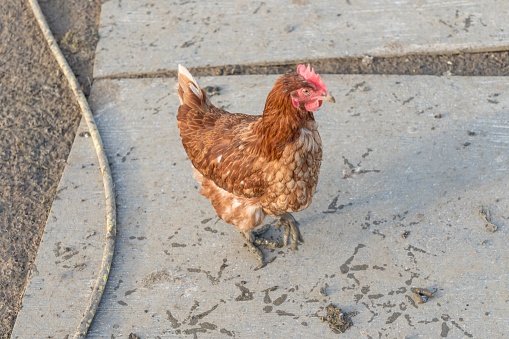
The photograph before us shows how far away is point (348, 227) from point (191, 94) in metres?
1.34

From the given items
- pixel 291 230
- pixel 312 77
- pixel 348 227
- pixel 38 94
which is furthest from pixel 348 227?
pixel 38 94

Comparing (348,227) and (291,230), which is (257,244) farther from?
(348,227)

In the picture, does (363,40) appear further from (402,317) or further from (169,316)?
(169,316)

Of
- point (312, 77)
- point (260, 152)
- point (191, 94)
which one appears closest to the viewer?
point (312, 77)

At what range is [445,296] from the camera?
11.8ft

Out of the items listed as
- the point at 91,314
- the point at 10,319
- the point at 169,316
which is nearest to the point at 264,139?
the point at 169,316

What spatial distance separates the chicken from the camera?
3096mm

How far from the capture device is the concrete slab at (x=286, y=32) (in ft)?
16.3

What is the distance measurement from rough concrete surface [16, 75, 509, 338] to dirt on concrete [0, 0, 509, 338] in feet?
0.67

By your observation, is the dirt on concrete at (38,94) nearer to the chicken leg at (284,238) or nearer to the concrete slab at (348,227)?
the concrete slab at (348,227)

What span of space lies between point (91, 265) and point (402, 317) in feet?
6.50

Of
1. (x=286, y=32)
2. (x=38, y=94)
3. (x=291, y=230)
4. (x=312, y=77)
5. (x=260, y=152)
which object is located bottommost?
(x=291, y=230)

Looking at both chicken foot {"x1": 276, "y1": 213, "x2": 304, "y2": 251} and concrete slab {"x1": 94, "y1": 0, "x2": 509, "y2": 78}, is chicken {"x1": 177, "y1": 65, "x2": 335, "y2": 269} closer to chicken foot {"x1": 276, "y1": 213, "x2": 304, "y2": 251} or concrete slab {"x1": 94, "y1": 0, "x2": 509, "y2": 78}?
chicken foot {"x1": 276, "y1": 213, "x2": 304, "y2": 251}

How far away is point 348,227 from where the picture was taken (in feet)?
13.0
